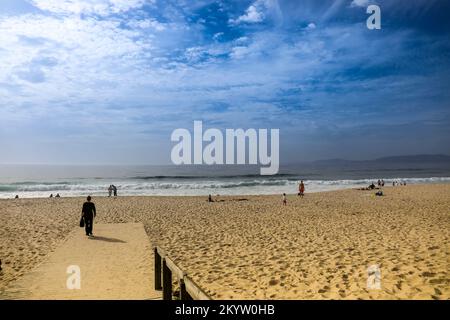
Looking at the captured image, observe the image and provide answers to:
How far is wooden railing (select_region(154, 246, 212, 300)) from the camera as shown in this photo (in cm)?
499

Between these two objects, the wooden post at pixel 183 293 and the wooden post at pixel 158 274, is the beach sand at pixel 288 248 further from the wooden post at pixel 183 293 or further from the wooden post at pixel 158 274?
the wooden post at pixel 183 293

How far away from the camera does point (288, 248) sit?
1181 centimetres

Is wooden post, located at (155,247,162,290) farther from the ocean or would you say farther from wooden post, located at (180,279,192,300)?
the ocean

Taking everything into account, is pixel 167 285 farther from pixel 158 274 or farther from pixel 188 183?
pixel 188 183

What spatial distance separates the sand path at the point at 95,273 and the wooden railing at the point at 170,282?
0.52m

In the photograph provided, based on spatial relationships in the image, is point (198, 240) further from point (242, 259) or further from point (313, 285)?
point (313, 285)

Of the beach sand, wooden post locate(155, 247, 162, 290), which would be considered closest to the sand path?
wooden post locate(155, 247, 162, 290)

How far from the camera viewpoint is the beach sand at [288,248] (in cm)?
757

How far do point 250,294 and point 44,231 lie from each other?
12.2 metres

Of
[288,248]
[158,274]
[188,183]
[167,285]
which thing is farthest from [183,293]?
[188,183]

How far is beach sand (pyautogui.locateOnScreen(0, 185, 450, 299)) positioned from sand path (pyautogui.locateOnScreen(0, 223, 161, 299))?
2.63 ft

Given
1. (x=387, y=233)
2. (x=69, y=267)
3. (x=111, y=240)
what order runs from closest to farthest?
(x=69, y=267), (x=111, y=240), (x=387, y=233)
